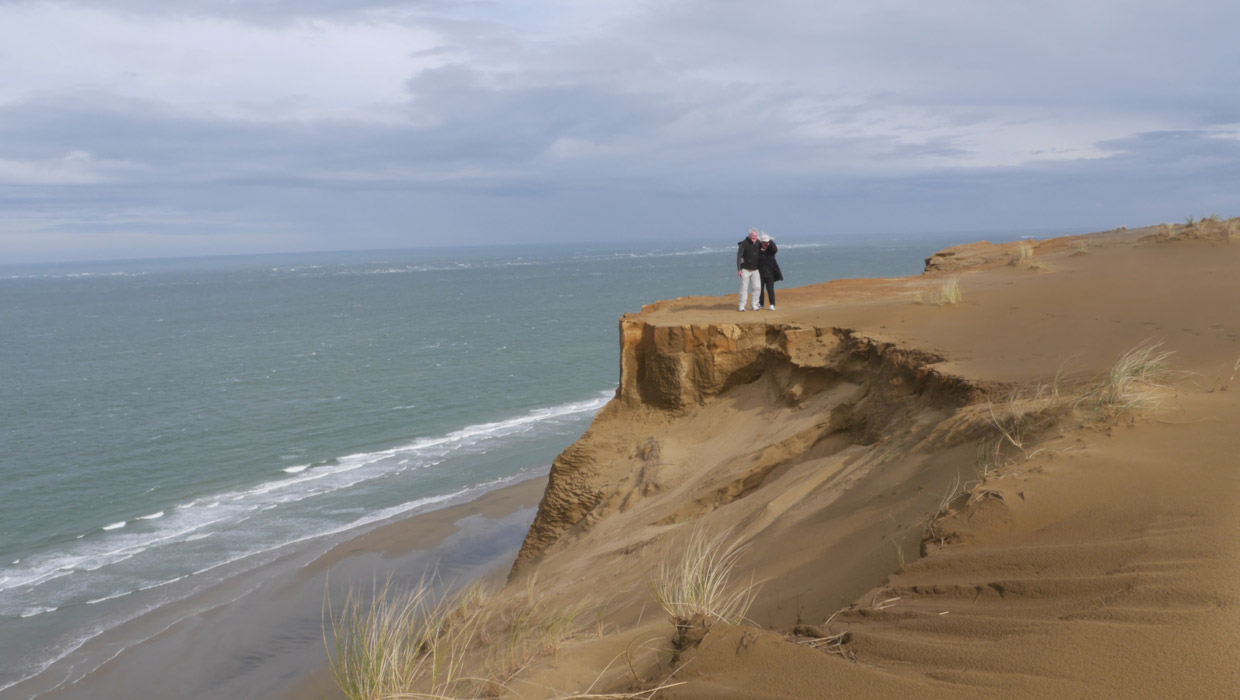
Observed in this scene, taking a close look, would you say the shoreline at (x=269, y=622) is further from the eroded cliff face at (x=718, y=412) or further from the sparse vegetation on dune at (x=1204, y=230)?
the sparse vegetation on dune at (x=1204, y=230)

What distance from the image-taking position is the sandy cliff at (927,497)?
9.59 feet

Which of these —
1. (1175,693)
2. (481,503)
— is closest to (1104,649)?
(1175,693)

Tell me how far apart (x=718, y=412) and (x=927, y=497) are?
6874 mm

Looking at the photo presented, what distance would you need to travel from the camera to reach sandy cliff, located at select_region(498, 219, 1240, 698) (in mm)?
2922

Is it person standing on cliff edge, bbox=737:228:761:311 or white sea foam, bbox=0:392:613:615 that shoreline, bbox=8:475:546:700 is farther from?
person standing on cliff edge, bbox=737:228:761:311

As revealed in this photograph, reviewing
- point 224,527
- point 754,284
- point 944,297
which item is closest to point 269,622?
point 224,527

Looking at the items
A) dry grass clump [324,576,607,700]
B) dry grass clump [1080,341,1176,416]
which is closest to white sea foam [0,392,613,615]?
dry grass clump [324,576,607,700]

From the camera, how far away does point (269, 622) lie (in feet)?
43.1

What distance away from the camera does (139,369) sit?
36.2m

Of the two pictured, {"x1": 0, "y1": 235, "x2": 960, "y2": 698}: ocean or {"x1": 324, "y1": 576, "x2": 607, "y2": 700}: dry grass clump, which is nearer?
{"x1": 324, "y1": 576, "x2": 607, "y2": 700}: dry grass clump

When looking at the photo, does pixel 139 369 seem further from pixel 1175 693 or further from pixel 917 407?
pixel 1175 693

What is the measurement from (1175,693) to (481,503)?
53.5 ft

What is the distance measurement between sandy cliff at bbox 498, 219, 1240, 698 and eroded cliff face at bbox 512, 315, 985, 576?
0.04 meters

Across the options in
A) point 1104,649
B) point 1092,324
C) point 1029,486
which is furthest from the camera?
point 1092,324
